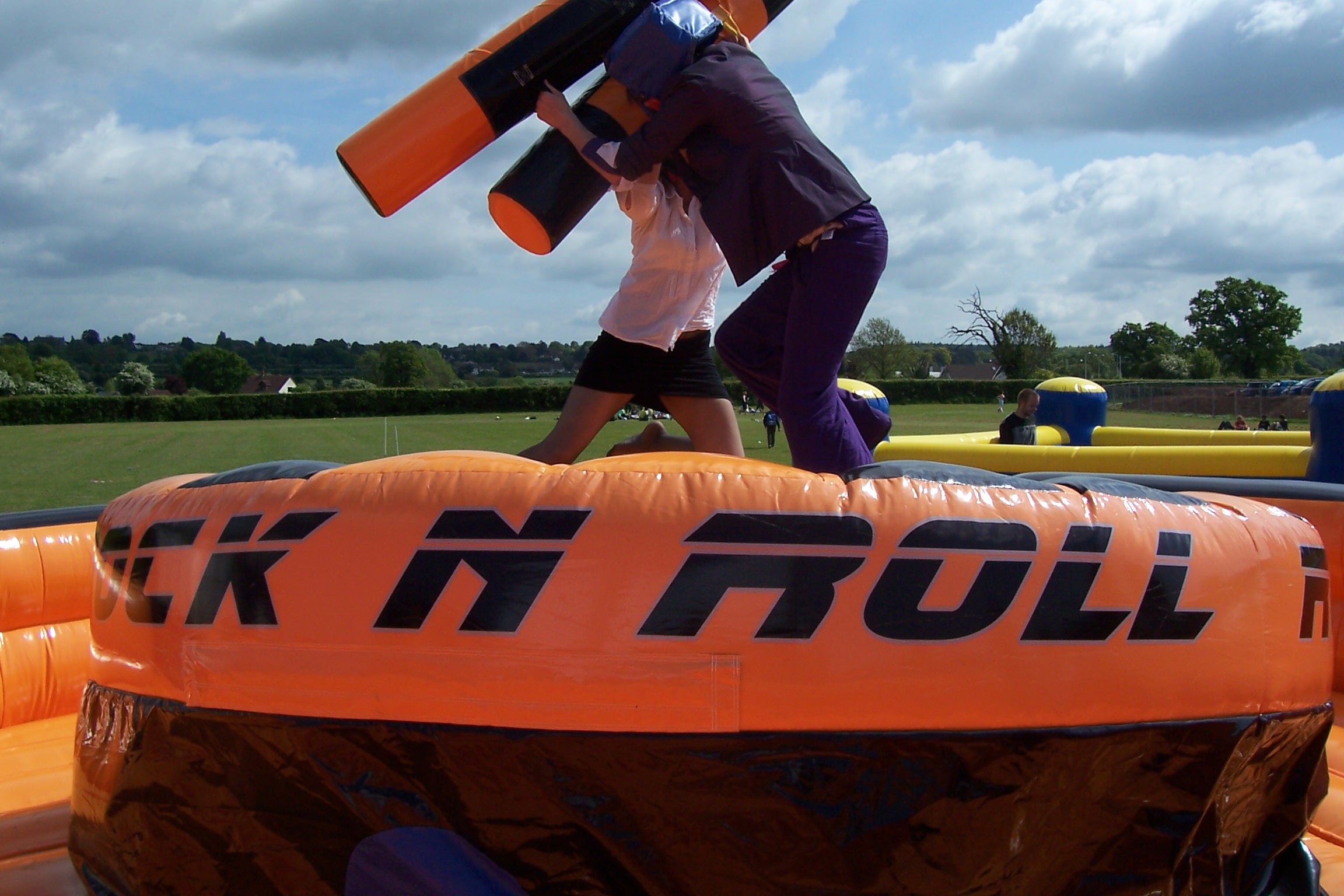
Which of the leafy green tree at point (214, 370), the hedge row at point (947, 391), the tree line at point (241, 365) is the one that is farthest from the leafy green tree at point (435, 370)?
the hedge row at point (947, 391)

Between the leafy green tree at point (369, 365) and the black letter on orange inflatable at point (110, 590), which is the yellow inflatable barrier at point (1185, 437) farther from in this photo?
the leafy green tree at point (369, 365)

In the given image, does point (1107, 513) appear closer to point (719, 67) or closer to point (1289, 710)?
point (1289, 710)

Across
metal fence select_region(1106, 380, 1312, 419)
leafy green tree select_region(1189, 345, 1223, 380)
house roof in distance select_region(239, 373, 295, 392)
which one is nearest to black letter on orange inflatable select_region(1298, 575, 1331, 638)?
metal fence select_region(1106, 380, 1312, 419)

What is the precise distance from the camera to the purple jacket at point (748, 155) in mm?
2205

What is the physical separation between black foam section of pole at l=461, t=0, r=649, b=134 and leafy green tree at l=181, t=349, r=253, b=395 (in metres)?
72.1

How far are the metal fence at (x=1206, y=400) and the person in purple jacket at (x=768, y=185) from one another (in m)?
29.7

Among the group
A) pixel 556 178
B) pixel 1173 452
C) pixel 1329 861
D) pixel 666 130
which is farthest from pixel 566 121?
pixel 1173 452

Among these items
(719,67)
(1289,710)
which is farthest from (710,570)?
(719,67)

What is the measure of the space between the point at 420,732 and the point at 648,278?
155 centimetres

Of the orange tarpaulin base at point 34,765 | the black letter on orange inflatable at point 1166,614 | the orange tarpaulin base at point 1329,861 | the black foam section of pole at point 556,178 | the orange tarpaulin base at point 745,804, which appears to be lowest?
the orange tarpaulin base at point 34,765

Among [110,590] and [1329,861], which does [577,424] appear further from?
[1329,861]

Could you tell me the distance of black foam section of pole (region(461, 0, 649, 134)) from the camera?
2588 mm

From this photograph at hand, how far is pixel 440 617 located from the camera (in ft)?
5.11

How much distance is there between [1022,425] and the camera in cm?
966
